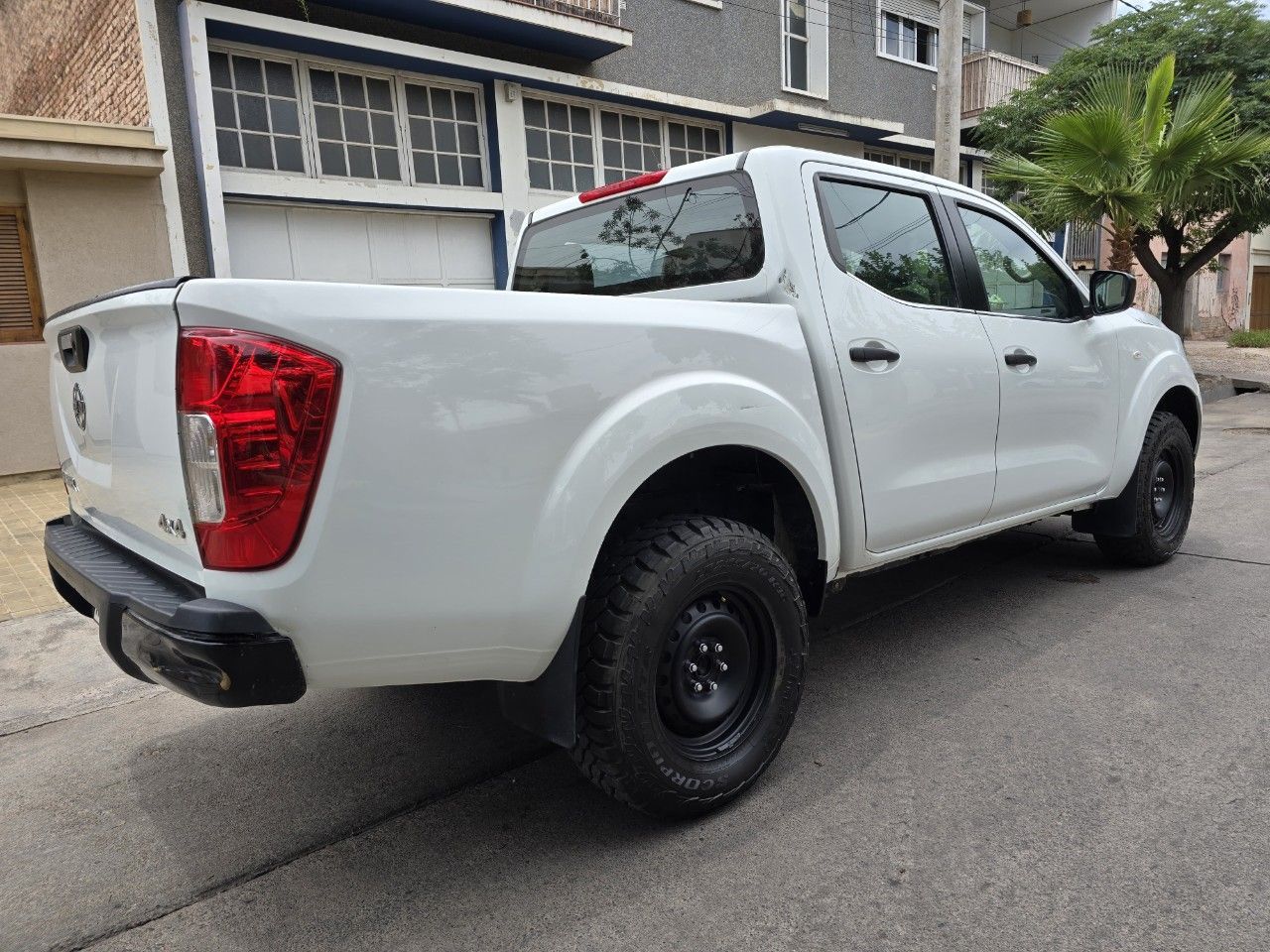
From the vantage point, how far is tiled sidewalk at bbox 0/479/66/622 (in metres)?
4.81

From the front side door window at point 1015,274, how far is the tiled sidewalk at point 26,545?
4.49 metres

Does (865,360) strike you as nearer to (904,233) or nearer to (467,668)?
(904,233)

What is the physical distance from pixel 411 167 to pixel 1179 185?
9.11 metres

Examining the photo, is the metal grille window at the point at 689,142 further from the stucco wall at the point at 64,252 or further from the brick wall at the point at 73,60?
the stucco wall at the point at 64,252

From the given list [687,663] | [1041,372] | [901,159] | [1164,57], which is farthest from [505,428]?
[901,159]

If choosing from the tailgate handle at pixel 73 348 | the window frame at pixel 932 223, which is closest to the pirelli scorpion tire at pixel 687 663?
the window frame at pixel 932 223

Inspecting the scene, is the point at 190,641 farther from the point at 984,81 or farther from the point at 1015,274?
the point at 984,81

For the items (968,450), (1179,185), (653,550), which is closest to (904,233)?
(968,450)

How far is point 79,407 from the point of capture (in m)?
2.42

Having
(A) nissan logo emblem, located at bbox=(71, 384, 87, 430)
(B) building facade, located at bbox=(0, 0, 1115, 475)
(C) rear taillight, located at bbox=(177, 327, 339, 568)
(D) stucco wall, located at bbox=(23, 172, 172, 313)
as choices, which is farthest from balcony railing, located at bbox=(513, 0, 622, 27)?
(C) rear taillight, located at bbox=(177, 327, 339, 568)

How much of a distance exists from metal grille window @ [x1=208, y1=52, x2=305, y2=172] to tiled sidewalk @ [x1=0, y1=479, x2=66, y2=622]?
3.68m

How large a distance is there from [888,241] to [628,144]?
982 cm

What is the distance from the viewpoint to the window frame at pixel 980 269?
3410 mm

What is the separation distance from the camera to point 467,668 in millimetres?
2020
